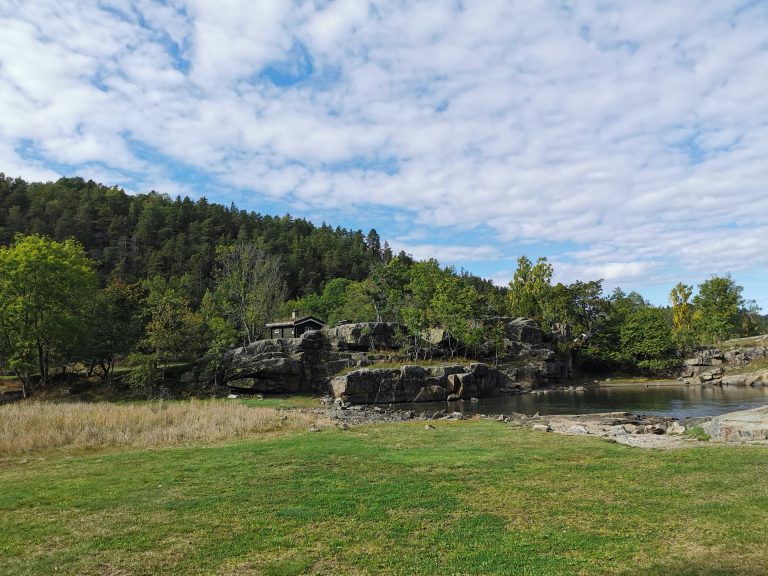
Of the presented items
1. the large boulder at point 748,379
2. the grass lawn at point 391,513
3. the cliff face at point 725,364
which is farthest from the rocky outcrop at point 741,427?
the cliff face at point 725,364

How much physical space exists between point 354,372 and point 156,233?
92200 millimetres

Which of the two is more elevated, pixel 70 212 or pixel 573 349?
pixel 70 212

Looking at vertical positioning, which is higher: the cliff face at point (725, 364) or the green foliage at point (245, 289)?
the green foliage at point (245, 289)

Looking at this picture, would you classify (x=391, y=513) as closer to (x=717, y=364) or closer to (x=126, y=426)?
(x=126, y=426)

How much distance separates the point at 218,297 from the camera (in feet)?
251

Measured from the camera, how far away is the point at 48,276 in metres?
43.7

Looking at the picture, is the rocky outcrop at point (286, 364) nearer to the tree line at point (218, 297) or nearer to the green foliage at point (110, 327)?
the tree line at point (218, 297)

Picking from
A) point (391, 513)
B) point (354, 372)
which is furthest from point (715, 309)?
point (391, 513)

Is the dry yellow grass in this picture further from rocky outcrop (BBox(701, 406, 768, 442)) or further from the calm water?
the calm water

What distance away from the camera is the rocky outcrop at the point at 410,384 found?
52.5m

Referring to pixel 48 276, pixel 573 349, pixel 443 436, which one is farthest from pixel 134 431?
pixel 573 349

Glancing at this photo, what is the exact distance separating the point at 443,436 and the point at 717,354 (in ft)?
250

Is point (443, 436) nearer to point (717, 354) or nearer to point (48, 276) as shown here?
point (48, 276)

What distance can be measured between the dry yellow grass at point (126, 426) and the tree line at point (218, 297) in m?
23.7
